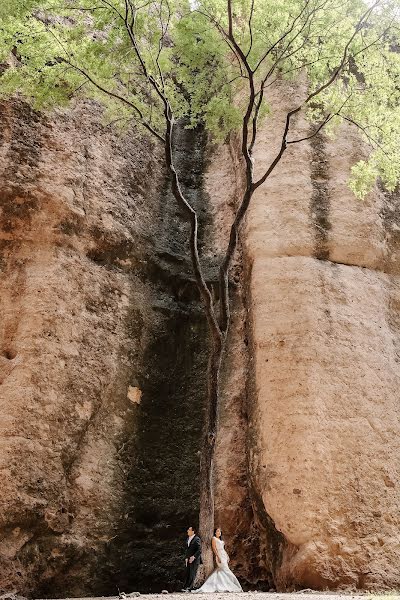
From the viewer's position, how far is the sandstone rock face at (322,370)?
7.96 meters

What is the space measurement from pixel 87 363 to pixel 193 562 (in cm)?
345

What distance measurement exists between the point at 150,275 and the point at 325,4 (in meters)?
5.46

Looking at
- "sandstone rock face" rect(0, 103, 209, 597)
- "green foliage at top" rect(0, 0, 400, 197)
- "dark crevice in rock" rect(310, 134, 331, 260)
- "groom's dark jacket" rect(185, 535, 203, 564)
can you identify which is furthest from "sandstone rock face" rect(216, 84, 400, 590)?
"sandstone rock face" rect(0, 103, 209, 597)

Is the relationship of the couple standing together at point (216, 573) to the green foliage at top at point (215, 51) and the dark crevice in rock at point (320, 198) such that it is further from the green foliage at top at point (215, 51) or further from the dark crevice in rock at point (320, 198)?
the green foliage at top at point (215, 51)

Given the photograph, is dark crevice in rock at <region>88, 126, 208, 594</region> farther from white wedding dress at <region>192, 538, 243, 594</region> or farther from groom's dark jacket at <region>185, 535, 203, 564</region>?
white wedding dress at <region>192, 538, 243, 594</region>

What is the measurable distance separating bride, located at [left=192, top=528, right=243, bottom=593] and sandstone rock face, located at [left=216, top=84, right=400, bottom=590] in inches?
37.8

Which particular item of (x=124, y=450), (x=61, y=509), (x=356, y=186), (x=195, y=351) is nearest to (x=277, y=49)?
(x=356, y=186)

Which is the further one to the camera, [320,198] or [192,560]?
[320,198]

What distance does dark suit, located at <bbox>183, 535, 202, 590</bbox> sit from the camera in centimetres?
775

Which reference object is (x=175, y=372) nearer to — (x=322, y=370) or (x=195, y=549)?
(x=322, y=370)

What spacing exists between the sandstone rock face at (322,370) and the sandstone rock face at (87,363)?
1579 millimetres

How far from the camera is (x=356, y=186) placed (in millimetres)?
10094

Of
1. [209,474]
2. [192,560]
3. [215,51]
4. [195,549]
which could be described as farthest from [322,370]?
[215,51]

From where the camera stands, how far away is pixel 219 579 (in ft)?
24.0
